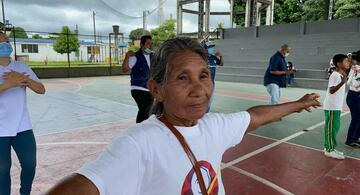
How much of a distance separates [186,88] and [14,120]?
2176 mm

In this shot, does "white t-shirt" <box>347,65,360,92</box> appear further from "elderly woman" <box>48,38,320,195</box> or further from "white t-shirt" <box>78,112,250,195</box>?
"white t-shirt" <box>78,112,250,195</box>

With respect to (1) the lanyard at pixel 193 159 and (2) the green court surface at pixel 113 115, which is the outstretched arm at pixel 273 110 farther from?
(2) the green court surface at pixel 113 115

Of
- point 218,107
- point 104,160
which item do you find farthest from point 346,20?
point 104,160

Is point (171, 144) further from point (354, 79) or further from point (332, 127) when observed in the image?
point (354, 79)

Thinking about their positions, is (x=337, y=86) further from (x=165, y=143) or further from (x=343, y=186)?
(x=165, y=143)

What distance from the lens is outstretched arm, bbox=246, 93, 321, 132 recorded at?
158 centimetres

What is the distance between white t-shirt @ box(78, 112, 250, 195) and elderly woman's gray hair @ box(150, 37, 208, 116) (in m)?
0.19

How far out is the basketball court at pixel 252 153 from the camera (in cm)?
347

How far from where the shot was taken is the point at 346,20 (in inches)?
746

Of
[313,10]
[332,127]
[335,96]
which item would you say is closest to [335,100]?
[335,96]

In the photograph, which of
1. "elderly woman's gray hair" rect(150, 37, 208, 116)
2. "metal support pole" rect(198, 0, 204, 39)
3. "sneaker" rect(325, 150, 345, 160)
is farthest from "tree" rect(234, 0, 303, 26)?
"elderly woman's gray hair" rect(150, 37, 208, 116)

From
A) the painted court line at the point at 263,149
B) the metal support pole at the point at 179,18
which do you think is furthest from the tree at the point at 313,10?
the painted court line at the point at 263,149

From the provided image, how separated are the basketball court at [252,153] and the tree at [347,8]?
21.9 metres

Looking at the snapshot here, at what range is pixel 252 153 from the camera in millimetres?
4602
